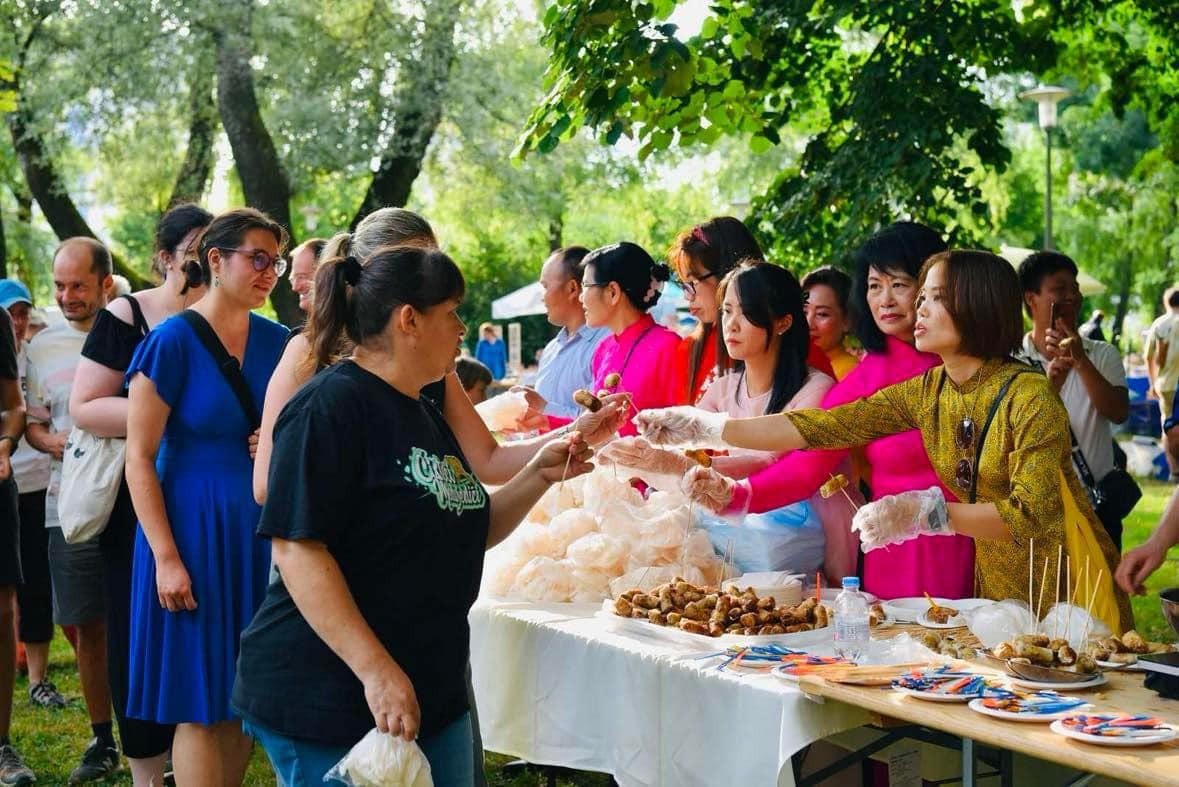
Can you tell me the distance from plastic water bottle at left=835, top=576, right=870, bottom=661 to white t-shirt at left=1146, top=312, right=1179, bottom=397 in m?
8.05

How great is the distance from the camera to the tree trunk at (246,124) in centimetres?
1322

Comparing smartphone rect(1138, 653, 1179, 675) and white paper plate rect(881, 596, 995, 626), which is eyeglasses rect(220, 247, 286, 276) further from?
smartphone rect(1138, 653, 1179, 675)

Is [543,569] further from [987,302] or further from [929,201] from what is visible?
[929,201]

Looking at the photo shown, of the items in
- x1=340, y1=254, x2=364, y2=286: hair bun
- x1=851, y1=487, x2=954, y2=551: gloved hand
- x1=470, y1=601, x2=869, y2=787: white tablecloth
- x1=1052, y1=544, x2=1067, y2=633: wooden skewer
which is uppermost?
x1=340, y1=254, x2=364, y2=286: hair bun

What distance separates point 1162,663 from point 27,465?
16.2 ft

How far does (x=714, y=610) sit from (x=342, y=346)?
132 centimetres

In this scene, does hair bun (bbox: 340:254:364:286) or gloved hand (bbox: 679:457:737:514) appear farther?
gloved hand (bbox: 679:457:737:514)

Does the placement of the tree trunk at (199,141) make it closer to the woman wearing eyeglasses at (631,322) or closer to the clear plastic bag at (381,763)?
the woman wearing eyeglasses at (631,322)

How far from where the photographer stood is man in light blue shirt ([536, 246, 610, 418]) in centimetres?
530

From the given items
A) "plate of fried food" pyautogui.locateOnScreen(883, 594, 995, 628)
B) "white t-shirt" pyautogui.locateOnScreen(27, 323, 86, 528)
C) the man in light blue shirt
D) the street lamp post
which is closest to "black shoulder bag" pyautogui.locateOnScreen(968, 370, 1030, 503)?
"plate of fried food" pyautogui.locateOnScreen(883, 594, 995, 628)

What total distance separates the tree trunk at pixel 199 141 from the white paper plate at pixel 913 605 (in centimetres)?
1236

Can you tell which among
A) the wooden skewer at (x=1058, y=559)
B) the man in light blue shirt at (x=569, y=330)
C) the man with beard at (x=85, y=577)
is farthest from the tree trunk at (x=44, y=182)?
the wooden skewer at (x=1058, y=559)

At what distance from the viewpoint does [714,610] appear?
337 cm

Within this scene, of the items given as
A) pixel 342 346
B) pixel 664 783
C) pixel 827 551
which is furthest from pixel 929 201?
pixel 342 346
